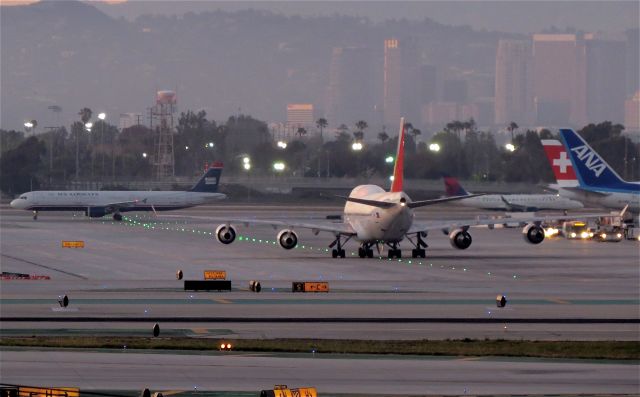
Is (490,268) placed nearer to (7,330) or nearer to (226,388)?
(7,330)

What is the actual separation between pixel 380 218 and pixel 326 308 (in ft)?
80.4

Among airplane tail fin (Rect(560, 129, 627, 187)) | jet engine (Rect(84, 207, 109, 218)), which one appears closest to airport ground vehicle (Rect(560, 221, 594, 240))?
airplane tail fin (Rect(560, 129, 627, 187))

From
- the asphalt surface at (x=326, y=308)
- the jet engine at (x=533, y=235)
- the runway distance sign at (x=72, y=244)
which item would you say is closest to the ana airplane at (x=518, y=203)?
the asphalt surface at (x=326, y=308)

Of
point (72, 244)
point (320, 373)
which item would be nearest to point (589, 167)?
point (72, 244)

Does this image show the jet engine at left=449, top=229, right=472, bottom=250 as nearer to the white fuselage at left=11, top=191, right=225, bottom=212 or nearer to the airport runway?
the airport runway

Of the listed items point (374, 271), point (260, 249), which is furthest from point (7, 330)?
point (260, 249)

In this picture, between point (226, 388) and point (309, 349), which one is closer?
point (226, 388)

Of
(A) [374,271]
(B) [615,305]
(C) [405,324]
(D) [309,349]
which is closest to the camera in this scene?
(D) [309,349]

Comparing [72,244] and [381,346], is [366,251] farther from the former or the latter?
[381,346]

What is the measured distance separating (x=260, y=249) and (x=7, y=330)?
148 feet

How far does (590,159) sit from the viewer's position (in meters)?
105

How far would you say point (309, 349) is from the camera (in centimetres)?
3719

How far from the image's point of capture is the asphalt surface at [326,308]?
107 ft

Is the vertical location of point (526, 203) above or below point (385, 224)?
above
